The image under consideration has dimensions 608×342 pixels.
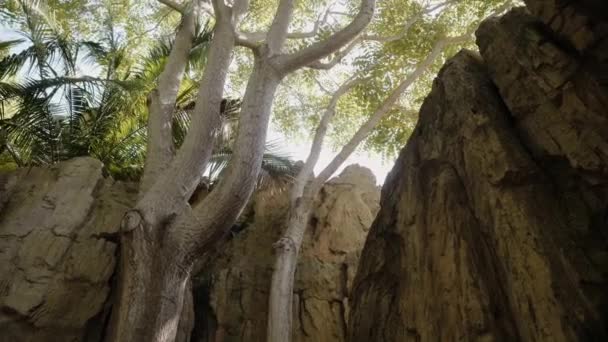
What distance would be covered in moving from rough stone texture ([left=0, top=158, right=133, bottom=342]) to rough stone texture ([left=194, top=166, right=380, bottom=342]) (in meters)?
2.21

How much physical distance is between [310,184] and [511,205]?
5.02 metres

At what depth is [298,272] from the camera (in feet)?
27.2

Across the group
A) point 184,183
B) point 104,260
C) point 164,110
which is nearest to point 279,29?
point 164,110

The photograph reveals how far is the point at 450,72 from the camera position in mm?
4281

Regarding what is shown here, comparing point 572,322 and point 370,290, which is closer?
point 572,322

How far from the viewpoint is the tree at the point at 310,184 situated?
20.8 ft

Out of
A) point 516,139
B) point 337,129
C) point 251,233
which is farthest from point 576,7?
point 337,129

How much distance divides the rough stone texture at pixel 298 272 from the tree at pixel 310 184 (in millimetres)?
1261

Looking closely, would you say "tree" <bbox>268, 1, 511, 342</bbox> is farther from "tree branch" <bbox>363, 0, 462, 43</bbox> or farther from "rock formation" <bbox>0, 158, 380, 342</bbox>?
"rock formation" <bbox>0, 158, 380, 342</bbox>

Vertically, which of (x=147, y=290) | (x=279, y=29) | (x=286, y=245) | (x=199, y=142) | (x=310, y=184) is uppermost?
(x=279, y=29)

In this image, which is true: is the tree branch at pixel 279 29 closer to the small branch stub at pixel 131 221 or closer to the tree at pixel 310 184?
the tree at pixel 310 184

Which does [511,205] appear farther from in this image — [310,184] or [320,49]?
[310,184]

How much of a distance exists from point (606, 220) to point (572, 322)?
770 mm

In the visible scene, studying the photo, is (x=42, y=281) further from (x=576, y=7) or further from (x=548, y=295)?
(x=576, y=7)
